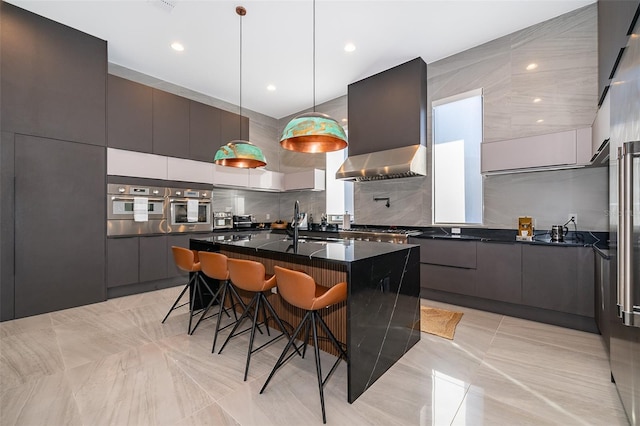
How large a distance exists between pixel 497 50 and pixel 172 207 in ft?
16.2

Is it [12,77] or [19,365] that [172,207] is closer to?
[12,77]

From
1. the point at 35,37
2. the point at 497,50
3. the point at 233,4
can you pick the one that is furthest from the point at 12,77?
the point at 497,50

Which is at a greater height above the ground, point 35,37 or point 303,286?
point 35,37

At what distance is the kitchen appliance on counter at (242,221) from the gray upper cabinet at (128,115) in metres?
1.88

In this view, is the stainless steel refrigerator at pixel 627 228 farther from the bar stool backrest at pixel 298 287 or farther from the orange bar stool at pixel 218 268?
the orange bar stool at pixel 218 268

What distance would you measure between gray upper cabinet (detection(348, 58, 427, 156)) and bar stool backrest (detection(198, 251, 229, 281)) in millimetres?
2811

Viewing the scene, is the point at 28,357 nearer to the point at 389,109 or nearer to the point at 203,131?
the point at 203,131

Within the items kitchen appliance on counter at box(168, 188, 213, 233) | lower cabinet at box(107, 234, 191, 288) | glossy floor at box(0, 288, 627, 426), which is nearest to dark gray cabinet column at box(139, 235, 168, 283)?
lower cabinet at box(107, 234, 191, 288)

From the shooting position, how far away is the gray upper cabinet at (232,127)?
16.1ft

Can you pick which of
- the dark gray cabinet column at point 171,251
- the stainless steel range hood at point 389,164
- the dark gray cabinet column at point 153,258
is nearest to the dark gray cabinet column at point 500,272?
the stainless steel range hood at point 389,164

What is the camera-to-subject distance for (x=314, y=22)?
314cm

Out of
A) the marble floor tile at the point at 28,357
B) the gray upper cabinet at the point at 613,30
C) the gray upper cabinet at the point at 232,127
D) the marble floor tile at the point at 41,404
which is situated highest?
the gray upper cabinet at the point at 232,127

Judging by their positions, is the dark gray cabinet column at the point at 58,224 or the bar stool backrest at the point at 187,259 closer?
the bar stool backrest at the point at 187,259

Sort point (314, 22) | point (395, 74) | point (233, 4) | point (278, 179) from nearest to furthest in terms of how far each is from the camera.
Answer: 1. point (233, 4)
2. point (314, 22)
3. point (395, 74)
4. point (278, 179)
